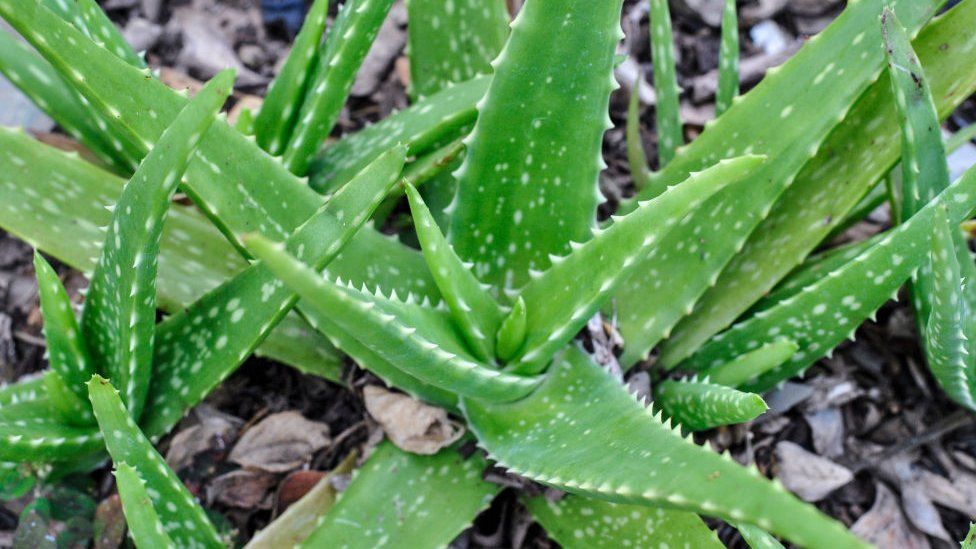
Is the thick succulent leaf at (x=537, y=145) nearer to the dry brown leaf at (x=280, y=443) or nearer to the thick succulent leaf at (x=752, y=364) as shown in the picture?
the thick succulent leaf at (x=752, y=364)

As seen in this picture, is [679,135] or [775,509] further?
[679,135]

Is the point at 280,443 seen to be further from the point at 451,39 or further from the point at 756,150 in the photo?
the point at 756,150

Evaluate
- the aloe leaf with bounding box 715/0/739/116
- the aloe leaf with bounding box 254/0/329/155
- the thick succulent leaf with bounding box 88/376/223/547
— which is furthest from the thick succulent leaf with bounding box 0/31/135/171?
the aloe leaf with bounding box 715/0/739/116

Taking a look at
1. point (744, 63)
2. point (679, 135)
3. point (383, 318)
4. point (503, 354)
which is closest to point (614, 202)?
point (679, 135)

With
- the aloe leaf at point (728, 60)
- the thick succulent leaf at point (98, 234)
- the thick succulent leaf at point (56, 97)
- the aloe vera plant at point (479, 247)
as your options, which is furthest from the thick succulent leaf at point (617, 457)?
the thick succulent leaf at point (56, 97)

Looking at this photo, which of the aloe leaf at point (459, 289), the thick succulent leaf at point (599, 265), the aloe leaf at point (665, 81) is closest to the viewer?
the thick succulent leaf at point (599, 265)

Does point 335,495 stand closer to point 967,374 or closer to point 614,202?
point 614,202
